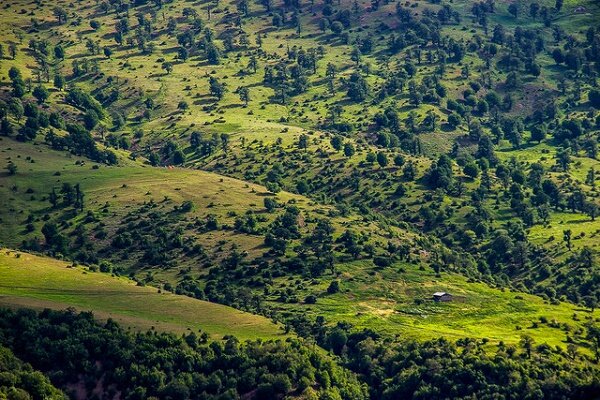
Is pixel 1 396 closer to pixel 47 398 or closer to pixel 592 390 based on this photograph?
Answer: pixel 47 398

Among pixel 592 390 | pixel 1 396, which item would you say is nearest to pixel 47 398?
pixel 1 396
